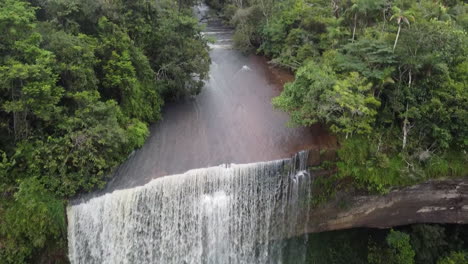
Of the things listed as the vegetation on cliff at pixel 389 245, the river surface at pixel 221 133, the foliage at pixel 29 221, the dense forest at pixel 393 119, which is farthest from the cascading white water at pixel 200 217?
the vegetation on cliff at pixel 389 245

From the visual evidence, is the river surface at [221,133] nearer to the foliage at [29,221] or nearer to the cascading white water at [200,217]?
the cascading white water at [200,217]

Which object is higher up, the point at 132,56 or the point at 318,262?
the point at 132,56

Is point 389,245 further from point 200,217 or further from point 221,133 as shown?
point 221,133

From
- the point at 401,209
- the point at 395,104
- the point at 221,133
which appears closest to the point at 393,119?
the point at 395,104

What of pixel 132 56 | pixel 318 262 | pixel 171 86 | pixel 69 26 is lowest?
pixel 318 262

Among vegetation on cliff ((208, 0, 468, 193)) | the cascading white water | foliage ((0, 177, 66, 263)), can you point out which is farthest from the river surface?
foliage ((0, 177, 66, 263))

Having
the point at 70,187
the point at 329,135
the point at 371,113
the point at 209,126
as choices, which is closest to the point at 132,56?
the point at 209,126

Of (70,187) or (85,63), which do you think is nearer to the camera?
(70,187)

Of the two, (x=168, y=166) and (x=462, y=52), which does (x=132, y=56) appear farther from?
(x=462, y=52)
